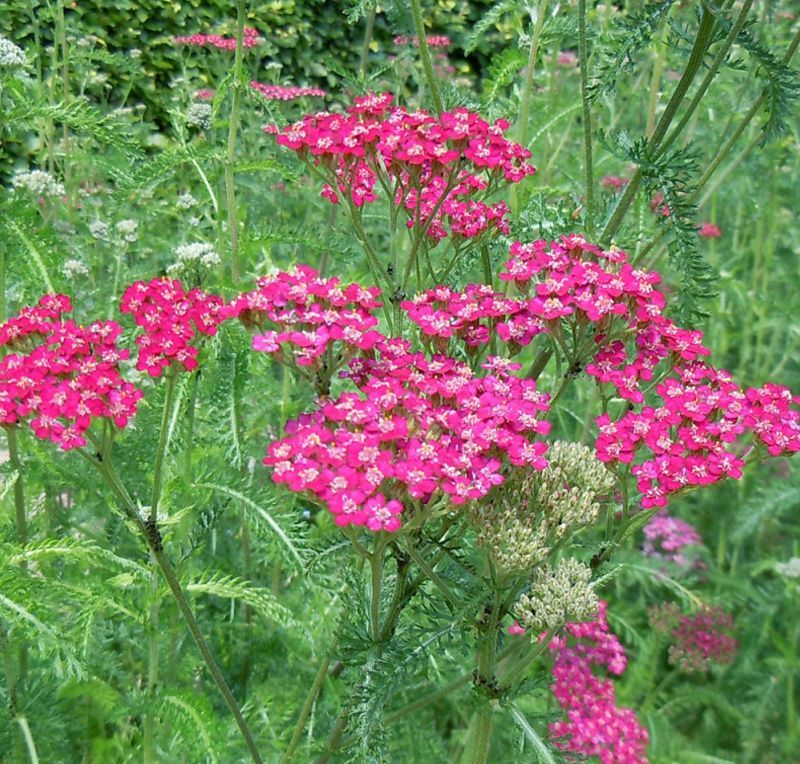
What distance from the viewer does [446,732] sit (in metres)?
3.24

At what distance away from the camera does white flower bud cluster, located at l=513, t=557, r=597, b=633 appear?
150cm

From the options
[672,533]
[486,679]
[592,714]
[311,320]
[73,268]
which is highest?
[311,320]

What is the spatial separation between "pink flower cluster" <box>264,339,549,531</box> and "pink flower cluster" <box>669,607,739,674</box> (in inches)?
69.6

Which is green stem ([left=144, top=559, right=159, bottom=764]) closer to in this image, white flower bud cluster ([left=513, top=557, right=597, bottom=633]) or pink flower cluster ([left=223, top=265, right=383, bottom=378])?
pink flower cluster ([left=223, top=265, right=383, bottom=378])

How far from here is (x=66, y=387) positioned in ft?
5.08

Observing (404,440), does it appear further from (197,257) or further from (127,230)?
(127,230)

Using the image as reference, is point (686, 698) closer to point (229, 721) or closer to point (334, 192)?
point (229, 721)

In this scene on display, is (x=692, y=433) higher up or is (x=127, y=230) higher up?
(x=692, y=433)

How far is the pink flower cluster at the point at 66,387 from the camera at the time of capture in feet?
5.02

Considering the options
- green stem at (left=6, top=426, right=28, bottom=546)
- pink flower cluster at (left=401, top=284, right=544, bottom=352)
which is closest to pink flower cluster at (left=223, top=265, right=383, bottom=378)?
pink flower cluster at (left=401, top=284, right=544, bottom=352)

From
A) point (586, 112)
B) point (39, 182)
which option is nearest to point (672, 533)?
point (586, 112)

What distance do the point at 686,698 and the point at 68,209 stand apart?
113 inches

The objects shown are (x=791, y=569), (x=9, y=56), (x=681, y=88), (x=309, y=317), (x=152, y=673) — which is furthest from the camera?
(x=791, y=569)

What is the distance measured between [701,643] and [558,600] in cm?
178
